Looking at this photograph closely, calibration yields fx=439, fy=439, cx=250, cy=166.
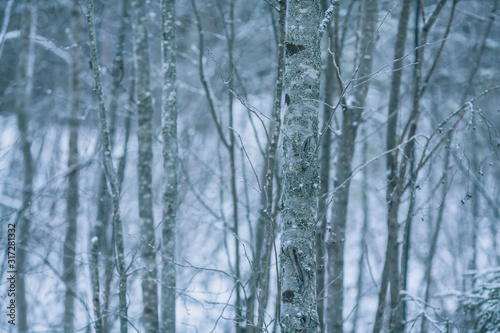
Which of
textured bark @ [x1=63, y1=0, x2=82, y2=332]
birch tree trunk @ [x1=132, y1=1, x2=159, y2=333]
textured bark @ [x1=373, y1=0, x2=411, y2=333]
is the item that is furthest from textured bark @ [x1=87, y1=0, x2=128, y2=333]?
textured bark @ [x1=63, y1=0, x2=82, y2=332]

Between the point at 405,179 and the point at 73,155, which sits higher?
the point at 73,155

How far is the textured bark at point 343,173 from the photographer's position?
4492 millimetres

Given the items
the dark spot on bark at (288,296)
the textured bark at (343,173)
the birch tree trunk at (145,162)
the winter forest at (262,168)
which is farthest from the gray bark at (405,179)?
the birch tree trunk at (145,162)

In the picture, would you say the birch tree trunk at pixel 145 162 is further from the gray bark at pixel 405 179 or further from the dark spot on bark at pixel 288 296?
the gray bark at pixel 405 179

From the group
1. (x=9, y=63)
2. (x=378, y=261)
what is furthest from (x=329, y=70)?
(x=9, y=63)

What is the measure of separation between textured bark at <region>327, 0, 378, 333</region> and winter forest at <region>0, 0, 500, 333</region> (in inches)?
0.6

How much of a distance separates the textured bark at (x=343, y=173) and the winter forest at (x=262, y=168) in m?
0.02

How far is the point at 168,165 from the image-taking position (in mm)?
4535

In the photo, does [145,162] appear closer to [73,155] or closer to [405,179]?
[73,155]

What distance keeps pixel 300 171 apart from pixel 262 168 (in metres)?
5.27

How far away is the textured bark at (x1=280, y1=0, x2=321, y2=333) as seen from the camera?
100.0 inches

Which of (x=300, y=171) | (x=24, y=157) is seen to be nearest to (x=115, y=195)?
(x=300, y=171)

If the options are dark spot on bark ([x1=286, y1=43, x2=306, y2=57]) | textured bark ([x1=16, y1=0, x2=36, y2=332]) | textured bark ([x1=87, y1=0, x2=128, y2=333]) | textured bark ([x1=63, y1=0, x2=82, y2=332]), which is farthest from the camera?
textured bark ([x1=16, y1=0, x2=36, y2=332])

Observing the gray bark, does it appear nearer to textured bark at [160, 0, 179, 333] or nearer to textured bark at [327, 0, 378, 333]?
textured bark at [327, 0, 378, 333]
